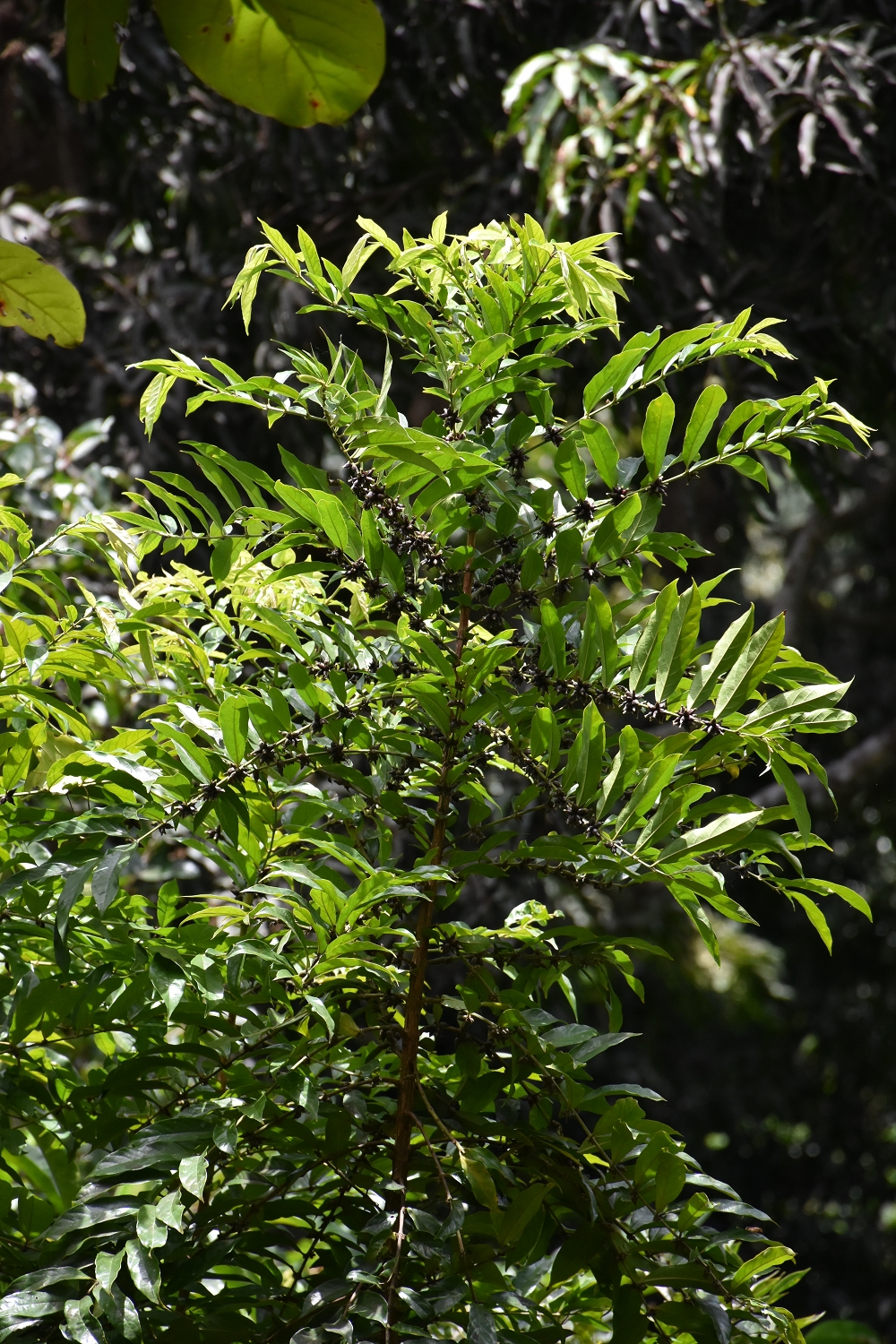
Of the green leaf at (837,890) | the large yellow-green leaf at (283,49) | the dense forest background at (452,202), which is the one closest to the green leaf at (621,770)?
the green leaf at (837,890)

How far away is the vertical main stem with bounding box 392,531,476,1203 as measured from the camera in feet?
2.03

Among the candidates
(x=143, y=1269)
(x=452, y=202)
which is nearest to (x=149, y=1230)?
(x=143, y=1269)

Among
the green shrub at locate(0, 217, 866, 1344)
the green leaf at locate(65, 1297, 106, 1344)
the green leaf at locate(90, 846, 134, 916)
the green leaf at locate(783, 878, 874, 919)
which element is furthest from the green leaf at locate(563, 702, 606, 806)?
the green leaf at locate(65, 1297, 106, 1344)

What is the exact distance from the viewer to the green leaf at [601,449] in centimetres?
65

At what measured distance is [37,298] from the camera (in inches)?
24.4

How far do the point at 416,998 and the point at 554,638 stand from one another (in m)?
0.22

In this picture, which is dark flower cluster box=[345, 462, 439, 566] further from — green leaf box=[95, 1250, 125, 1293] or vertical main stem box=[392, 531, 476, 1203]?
green leaf box=[95, 1250, 125, 1293]

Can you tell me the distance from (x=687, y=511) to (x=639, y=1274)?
225 cm

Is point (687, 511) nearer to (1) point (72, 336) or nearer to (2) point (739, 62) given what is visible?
(2) point (739, 62)

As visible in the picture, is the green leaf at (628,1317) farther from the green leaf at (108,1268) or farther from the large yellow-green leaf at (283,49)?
the large yellow-green leaf at (283,49)

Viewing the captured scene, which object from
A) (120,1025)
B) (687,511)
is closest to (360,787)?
(120,1025)

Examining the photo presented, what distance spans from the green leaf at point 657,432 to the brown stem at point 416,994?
4.3 inches

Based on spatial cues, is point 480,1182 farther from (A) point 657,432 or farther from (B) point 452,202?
(B) point 452,202

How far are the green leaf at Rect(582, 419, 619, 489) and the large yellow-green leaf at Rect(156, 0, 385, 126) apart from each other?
8.3 inches
